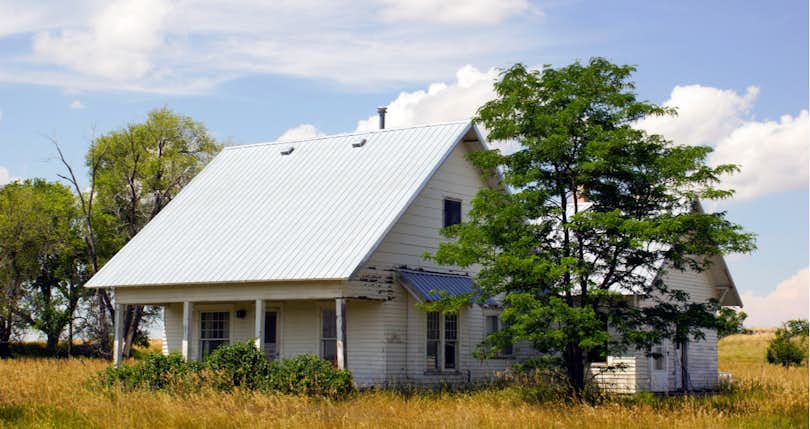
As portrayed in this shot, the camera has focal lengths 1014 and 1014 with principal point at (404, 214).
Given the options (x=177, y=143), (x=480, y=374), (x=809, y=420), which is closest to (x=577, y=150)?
(x=809, y=420)

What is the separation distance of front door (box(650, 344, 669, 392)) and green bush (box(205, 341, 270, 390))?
1208 cm

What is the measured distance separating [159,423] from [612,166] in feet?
34.1

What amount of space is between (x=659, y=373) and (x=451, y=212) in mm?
8043

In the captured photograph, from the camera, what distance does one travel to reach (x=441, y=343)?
2716cm

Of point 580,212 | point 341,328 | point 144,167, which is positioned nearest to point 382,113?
point 341,328

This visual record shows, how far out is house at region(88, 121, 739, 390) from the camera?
83.5ft

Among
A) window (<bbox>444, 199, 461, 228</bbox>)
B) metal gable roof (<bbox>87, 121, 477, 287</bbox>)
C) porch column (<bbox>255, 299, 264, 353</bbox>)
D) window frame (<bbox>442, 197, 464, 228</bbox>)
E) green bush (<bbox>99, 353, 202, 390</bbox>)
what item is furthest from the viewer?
window (<bbox>444, 199, 461, 228</bbox>)

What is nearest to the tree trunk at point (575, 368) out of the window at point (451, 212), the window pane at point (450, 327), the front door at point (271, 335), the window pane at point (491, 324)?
the window pane at point (450, 327)

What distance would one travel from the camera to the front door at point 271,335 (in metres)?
27.7

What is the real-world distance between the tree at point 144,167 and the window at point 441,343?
25435 millimetres

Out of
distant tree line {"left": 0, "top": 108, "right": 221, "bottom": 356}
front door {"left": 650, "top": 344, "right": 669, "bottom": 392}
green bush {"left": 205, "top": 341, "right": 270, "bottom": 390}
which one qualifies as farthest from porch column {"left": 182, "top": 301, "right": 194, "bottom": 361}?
distant tree line {"left": 0, "top": 108, "right": 221, "bottom": 356}

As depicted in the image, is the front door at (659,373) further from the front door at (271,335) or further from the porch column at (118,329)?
the porch column at (118,329)

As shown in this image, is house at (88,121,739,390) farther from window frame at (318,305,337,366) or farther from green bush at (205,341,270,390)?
green bush at (205,341,270,390)

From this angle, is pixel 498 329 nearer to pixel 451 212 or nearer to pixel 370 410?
pixel 451 212
